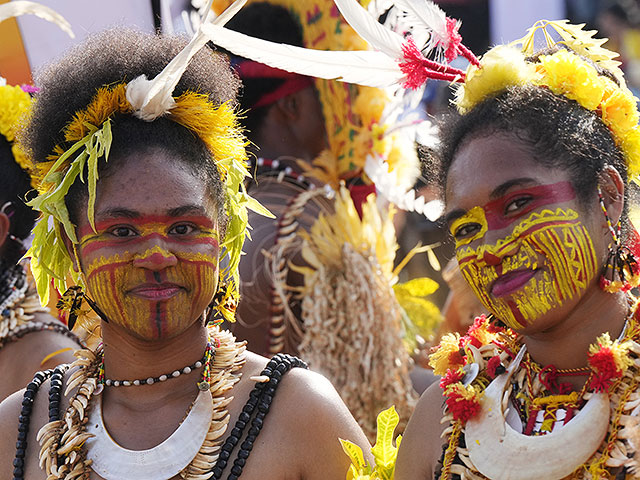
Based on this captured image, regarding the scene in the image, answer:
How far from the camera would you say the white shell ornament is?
237cm

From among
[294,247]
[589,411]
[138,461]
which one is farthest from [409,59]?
[294,247]

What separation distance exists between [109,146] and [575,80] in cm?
137

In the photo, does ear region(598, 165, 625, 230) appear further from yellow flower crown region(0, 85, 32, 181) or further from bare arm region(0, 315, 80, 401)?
yellow flower crown region(0, 85, 32, 181)

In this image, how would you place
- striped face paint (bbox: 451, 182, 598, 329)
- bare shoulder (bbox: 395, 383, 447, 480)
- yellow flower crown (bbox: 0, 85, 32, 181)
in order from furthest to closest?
yellow flower crown (bbox: 0, 85, 32, 181) → bare shoulder (bbox: 395, 383, 447, 480) → striped face paint (bbox: 451, 182, 598, 329)

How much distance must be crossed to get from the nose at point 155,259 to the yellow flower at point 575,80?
1185 mm

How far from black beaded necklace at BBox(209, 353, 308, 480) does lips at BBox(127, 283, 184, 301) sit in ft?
1.27

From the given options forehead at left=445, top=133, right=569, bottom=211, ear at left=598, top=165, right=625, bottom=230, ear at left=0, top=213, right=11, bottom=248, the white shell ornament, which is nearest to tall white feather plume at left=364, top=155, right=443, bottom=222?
ear at left=0, top=213, right=11, bottom=248

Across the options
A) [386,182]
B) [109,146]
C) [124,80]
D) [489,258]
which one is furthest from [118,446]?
[386,182]

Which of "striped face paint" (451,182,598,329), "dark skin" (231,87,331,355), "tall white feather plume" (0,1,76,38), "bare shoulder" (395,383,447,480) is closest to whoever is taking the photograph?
"striped face paint" (451,182,598,329)

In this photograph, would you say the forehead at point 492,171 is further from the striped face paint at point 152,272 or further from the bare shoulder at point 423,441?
the striped face paint at point 152,272

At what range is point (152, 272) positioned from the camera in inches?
110

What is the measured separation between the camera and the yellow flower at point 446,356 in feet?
9.25

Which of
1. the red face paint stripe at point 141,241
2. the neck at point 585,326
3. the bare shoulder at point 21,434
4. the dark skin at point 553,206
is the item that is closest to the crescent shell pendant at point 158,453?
the bare shoulder at point 21,434

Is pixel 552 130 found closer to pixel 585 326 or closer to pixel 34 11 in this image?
pixel 585 326
